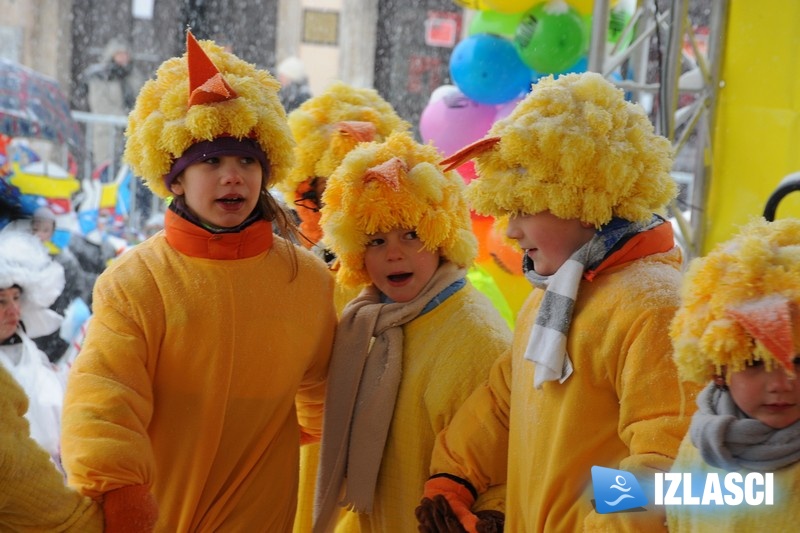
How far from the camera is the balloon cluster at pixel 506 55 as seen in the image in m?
5.44

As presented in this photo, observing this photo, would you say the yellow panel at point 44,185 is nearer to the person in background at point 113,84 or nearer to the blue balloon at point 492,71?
the blue balloon at point 492,71

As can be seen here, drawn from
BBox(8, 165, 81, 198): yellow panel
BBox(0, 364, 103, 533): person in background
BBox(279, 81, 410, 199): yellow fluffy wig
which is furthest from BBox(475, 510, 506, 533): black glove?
BBox(8, 165, 81, 198): yellow panel

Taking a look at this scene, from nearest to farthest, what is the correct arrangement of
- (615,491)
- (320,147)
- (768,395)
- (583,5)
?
(768,395) < (615,491) < (320,147) < (583,5)

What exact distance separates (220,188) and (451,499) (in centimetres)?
102

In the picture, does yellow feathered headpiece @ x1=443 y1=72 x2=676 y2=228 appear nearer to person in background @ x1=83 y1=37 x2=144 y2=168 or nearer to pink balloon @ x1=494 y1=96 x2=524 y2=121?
pink balloon @ x1=494 y1=96 x2=524 y2=121

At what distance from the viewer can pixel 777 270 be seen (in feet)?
6.01

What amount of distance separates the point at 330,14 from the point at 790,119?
10.0 metres

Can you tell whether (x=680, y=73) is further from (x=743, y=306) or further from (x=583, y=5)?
(x=743, y=306)

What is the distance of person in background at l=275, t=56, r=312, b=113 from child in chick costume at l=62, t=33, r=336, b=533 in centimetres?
821

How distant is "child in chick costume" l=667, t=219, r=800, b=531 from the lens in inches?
69.6

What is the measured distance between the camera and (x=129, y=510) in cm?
252

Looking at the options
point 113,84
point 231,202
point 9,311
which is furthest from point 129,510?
point 113,84

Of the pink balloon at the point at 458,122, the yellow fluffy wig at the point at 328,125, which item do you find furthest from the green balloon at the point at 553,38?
the yellow fluffy wig at the point at 328,125

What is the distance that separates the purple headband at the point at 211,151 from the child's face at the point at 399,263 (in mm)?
428
